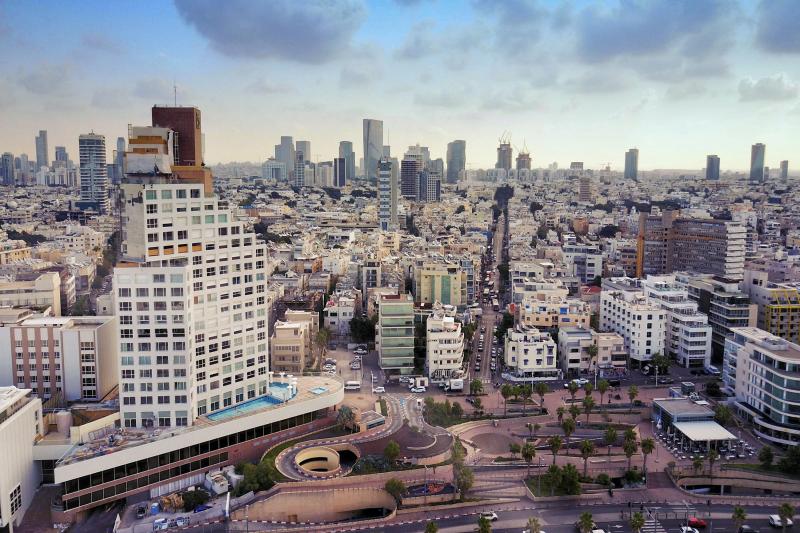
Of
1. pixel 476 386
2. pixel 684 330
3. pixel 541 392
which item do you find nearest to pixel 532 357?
pixel 541 392

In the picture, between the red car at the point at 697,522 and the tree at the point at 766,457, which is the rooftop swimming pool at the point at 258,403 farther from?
the tree at the point at 766,457

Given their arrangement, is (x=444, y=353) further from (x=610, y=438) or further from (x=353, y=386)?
(x=610, y=438)

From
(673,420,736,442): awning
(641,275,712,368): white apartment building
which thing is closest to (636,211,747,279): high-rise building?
(641,275,712,368): white apartment building

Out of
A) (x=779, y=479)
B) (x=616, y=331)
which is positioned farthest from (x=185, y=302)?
(x=616, y=331)

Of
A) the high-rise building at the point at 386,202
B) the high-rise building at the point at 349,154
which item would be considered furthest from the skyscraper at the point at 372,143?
the high-rise building at the point at 386,202

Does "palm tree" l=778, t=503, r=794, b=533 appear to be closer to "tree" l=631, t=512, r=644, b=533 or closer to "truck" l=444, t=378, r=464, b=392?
"tree" l=631, t=512, r=644, b=533
